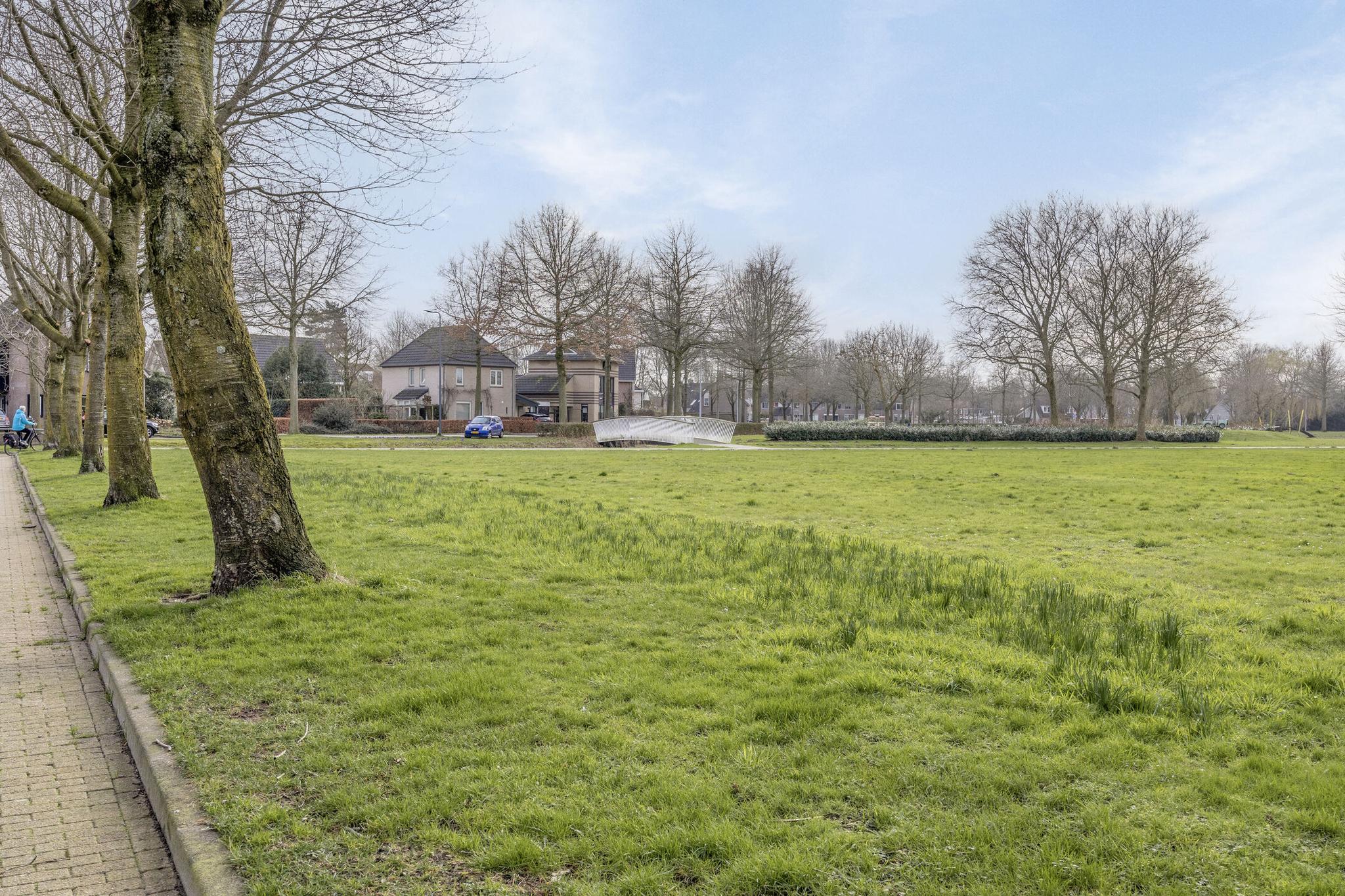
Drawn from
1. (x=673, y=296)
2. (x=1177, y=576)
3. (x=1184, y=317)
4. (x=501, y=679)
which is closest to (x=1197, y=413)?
(x=1184, y=317)

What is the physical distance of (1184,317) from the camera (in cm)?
4281

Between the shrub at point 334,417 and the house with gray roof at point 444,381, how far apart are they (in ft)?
44.6

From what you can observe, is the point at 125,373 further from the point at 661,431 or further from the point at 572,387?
the point at 572,387

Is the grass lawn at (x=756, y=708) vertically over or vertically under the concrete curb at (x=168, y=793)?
over

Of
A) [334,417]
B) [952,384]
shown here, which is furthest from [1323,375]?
[334,417]

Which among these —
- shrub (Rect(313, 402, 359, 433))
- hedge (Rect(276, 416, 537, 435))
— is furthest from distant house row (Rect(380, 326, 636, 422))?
shrub (Rect(313, 402, 359, 433))

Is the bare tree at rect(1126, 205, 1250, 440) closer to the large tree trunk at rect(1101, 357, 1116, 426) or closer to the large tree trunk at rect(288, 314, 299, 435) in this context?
the large tree trunk at rect(1101, 357, 1116, 426)

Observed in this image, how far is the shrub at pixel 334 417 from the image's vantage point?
4959 cm

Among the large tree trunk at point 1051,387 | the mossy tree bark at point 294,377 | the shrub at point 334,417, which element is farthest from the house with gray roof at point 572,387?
the large tree trunk at point 1051,387

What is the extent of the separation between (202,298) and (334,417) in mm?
46048

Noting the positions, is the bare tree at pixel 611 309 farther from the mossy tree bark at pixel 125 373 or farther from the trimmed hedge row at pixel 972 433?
the mossy tree bark at pixel 125 373

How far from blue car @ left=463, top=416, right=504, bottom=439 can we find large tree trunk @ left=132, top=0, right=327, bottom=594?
123 ft

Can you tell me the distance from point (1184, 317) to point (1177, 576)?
41.5m

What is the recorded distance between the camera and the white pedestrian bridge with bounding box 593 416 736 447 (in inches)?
1497
